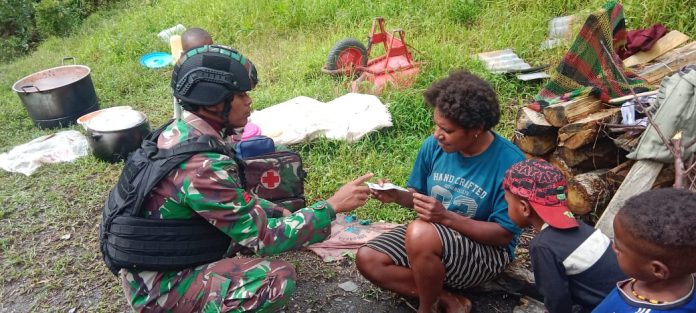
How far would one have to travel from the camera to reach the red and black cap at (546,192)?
7.47ft

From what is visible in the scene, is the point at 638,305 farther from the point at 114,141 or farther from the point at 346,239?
the point at 114,141

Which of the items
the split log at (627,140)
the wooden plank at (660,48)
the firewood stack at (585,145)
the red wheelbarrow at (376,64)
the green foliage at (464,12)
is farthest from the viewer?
the green foliage at (464,12)

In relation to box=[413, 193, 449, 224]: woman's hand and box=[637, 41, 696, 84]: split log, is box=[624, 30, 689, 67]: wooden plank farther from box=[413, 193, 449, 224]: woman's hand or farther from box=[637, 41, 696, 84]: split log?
box=[413, 193, 449, 224]: woman's hand

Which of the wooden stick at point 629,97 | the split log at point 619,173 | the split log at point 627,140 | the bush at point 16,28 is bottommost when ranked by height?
the bush at point 16,28

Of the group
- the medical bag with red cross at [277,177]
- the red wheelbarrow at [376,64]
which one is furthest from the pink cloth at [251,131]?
the red wheelbarrow at [376,64]

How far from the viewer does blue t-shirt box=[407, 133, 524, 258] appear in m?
2.64

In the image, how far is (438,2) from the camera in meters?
7.14

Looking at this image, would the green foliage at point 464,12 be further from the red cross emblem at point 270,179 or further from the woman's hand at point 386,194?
the woman's hand at point 386,194

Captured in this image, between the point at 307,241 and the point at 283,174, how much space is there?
113 cm

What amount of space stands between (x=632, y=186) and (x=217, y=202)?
7.90 feet

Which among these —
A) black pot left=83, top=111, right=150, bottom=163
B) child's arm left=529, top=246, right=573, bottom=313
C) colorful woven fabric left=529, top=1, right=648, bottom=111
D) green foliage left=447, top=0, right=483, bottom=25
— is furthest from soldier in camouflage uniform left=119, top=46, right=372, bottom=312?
green foliage left=447, top=0, right=483, bottom=25

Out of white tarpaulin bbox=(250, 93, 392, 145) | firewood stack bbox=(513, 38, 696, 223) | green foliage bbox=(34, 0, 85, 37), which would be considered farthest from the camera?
green foliage bbox=(34, 0, 85, 37)

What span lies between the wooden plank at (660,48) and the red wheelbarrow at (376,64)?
6.76 feet

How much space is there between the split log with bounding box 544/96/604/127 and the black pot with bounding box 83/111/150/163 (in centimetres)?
361
